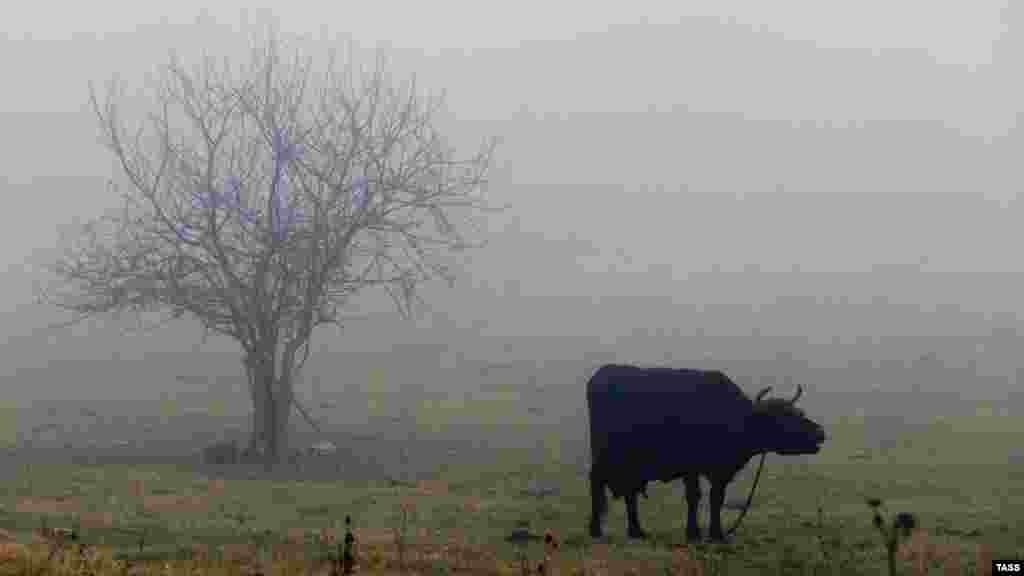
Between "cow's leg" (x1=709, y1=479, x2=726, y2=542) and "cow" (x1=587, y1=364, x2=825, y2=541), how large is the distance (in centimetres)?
2

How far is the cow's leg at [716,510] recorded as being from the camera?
1502 cm

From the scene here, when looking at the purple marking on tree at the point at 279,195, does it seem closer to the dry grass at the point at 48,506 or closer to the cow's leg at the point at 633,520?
the dry grass at the point at 48,506

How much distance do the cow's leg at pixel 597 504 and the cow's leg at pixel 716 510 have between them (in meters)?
1.65

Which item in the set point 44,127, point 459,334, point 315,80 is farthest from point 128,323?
point 44,127

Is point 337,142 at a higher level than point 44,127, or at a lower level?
lower

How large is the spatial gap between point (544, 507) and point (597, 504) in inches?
153

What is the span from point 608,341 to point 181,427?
30410mm

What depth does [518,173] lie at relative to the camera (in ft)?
372

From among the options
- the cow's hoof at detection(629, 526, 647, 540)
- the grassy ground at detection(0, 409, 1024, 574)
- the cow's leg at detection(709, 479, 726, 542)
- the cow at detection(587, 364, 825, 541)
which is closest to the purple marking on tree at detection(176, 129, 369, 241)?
the grassy ground at detection(0, 409, 1024, 574)

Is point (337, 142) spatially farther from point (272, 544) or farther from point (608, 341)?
point (608, 341)

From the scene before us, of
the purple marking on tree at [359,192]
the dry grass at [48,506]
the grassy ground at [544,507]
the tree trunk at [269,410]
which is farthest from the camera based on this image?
the purple marking on tree at [359,192]

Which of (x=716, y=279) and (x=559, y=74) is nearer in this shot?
(x=716, y=279)

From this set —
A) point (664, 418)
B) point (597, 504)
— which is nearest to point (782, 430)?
point (664, 418)

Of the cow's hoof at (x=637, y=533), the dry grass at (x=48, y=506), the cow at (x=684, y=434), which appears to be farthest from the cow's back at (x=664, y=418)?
the dry grass at (x=48, y=506)
